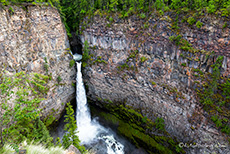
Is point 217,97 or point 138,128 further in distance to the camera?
point 138,128

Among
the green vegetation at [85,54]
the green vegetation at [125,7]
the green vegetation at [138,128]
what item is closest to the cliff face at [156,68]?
the green vegetation at [85,54]

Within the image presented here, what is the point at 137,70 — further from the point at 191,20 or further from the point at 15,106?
the point at 15,106

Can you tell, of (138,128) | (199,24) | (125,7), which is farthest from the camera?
(125,7)

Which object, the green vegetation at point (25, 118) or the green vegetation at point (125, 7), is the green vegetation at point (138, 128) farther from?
the green vegetation at point (125, 7)

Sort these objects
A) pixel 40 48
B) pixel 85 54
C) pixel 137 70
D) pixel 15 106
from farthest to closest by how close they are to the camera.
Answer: pixel 85 54, pixel 137 70, pixel 40 48, pixel 15 106

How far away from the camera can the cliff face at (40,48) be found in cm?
1446

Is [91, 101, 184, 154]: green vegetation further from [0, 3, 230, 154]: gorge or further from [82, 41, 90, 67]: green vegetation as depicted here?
[82, 41, 90, 67]: green vegetation

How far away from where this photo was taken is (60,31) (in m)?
20.4

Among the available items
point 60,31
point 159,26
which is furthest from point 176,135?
point 60,31

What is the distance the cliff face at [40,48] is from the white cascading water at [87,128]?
56.2 inches

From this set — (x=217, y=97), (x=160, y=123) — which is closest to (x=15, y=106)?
(x=217, y=97)

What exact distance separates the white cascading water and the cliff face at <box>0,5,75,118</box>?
1.43 meters

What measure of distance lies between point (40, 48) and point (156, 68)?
620 inches

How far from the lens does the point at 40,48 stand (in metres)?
18.0
